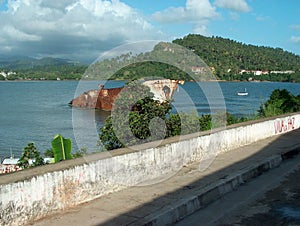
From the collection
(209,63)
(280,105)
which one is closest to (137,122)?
(280,105)

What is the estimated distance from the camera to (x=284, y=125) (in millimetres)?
13625

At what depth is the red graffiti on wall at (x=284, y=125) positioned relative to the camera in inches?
515

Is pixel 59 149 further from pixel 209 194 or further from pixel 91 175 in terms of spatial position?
pixel 209 194

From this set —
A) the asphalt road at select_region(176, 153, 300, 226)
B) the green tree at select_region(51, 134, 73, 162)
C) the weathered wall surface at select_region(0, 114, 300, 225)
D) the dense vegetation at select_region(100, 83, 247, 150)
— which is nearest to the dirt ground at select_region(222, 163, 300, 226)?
the asphalt road at select_region(176, 153, 300, 226)

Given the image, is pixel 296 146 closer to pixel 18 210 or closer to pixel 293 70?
pixel 18 210

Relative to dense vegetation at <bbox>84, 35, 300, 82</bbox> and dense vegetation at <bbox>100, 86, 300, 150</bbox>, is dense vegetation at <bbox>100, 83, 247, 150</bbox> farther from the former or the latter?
dense vegetation at <bbox>84, 35, 300, 82</bbox>

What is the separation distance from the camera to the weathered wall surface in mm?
4805

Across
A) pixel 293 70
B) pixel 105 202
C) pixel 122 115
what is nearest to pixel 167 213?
pixel 105 202

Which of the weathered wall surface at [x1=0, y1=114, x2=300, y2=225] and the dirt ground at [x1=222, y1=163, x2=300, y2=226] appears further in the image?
the dirt ground at [x1=222, y1=163, x2=300, y2=226]

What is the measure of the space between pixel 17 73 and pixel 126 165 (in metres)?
164

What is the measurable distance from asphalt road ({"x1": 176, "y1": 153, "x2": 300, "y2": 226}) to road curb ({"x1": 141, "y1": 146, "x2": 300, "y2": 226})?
10cm

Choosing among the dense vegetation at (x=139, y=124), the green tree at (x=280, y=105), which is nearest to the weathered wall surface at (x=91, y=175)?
the dense vegetation at (x=139, y=124)

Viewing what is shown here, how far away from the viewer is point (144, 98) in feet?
36.8

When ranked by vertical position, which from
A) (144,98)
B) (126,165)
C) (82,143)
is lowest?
(82,143)
